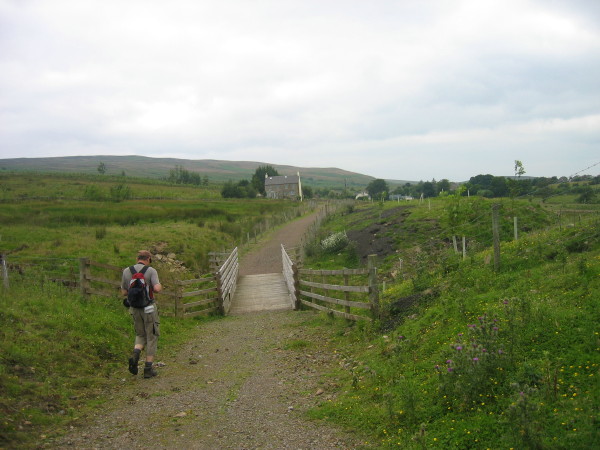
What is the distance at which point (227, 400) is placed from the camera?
6465mm

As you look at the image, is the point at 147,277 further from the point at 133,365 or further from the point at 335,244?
the point at 335,244

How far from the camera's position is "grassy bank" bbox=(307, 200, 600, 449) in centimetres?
405

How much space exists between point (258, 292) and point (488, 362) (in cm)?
1434

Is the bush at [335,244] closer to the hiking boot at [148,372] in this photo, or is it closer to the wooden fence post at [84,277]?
the wooden fence post at [84,277]

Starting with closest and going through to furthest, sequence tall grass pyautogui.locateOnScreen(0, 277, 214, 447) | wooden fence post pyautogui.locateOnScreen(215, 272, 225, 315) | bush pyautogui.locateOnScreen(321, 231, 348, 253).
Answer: tall grass pyautogui.locateOnScreen(0, 277, 214, 447)
wooden fence post pyautogui.locateOnScreen(215, 272, 225, 315)
bush pyautogui.locateOnScreen(321, 231, 348, 253)

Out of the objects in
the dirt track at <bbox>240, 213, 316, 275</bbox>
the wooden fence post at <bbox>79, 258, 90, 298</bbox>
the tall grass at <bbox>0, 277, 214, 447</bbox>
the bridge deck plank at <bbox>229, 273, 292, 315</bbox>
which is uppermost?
the wooden fence post at <bbox>79, 258, 90, 298</bbox>

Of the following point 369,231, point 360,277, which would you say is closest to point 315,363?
point 360,277

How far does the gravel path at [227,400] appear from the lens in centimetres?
504

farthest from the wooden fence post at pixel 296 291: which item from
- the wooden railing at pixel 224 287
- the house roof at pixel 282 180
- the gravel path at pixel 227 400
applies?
the house roof at pixel 282 180

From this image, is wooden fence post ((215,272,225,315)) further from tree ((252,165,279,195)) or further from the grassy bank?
tree ((252,165,279,195))

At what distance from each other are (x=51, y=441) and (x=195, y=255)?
20391mm

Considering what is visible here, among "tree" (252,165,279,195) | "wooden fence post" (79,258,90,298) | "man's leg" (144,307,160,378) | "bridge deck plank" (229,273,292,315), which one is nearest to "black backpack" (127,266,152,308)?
"man's leg" (144,307,160,378)

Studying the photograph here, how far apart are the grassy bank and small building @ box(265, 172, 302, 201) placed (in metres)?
98.3

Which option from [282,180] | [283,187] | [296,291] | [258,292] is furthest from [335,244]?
[282,180]
